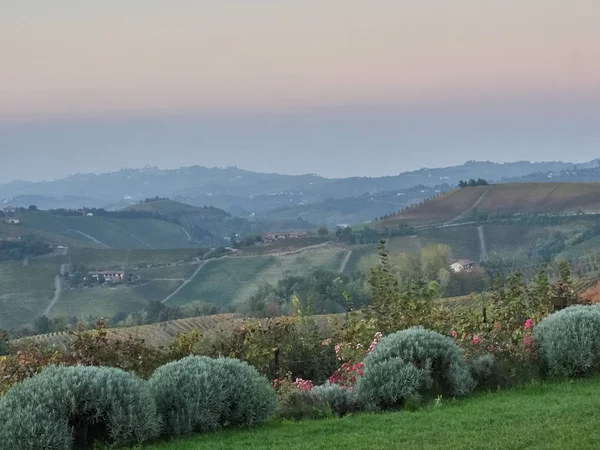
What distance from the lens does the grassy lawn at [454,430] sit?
5891 millimetres

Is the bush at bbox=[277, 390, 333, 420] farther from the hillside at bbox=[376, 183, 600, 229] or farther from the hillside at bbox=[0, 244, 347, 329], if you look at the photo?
the hillside at bbox=[376, 183, 600, 229]

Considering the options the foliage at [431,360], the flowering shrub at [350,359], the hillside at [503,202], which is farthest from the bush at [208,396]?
the hillside at [503,202]

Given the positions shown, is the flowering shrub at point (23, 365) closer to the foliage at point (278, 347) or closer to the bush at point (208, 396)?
the bush at point (208, 396)

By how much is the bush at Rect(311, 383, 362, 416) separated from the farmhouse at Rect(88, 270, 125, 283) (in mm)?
76982

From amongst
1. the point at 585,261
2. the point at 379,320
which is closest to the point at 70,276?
the point at 585,261

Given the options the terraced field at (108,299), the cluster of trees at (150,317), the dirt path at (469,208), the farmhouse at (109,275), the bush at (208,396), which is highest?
the bush at (208,396)

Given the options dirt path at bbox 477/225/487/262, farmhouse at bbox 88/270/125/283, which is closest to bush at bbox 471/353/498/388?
dirt path at bbox 477/225/487/262

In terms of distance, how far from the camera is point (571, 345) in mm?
8227

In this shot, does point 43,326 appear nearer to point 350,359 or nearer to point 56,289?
point 56,289

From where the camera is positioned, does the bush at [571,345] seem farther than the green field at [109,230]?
No

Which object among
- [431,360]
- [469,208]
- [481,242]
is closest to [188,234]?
[469,208]

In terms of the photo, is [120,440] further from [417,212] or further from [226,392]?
[417,212]

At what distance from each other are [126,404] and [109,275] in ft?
264

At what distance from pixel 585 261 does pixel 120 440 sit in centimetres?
4861
